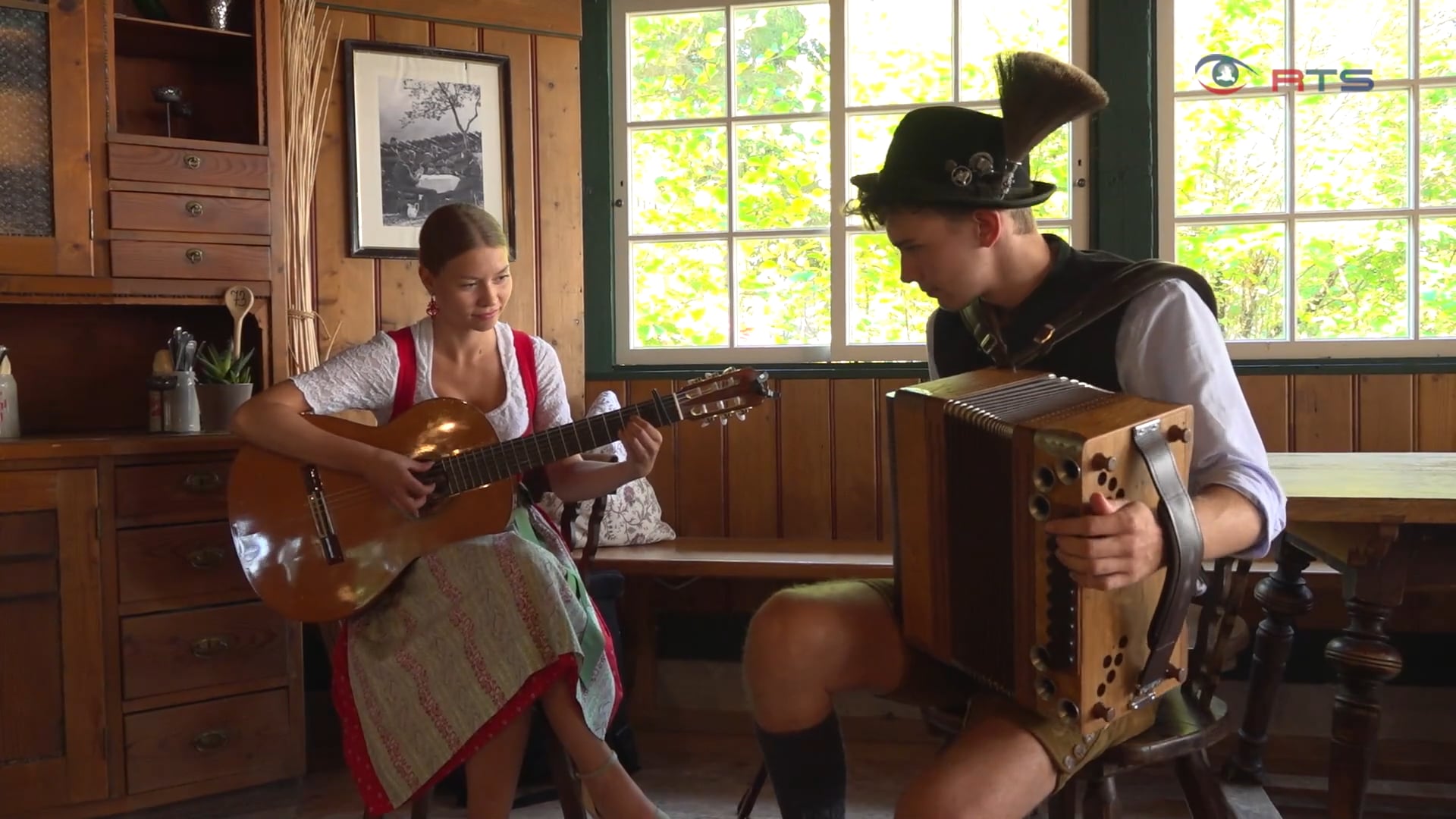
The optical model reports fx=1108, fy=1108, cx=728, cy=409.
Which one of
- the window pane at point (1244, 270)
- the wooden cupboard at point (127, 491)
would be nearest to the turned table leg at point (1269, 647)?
the window pane at point (1244, 270)

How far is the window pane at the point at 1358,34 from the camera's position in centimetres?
275

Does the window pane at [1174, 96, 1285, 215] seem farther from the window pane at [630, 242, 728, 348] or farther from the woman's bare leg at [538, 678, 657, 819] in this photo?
the woman's bare leg at [538, 678, 657, 819]

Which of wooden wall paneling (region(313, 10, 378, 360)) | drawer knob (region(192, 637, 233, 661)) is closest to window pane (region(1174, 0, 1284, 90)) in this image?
wooden wall paneling (region(313, 10, 378, 360))

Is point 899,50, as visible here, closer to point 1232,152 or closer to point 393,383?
point 1232,152

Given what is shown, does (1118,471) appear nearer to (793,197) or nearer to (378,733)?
(378,733)

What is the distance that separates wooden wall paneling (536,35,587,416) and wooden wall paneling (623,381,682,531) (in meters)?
0.17

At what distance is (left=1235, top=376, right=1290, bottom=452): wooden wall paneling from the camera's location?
2732mm

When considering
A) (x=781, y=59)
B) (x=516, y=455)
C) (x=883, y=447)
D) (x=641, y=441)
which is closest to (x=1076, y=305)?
(x=641, y=441)

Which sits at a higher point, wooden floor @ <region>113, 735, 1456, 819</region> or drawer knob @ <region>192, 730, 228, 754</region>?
drawer knob @ <region>192, 730, 228, 754</region>

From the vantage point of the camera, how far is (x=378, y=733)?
6.31ft

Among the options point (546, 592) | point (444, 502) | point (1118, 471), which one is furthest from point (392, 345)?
point (1118, 471)

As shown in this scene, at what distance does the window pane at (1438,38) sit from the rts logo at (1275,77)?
0.48ft

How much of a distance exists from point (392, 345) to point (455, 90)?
1.02 meters

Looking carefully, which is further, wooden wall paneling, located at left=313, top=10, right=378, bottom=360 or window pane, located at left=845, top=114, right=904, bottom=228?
window pane, located at left=845, top=114, right=904, bottom=228
